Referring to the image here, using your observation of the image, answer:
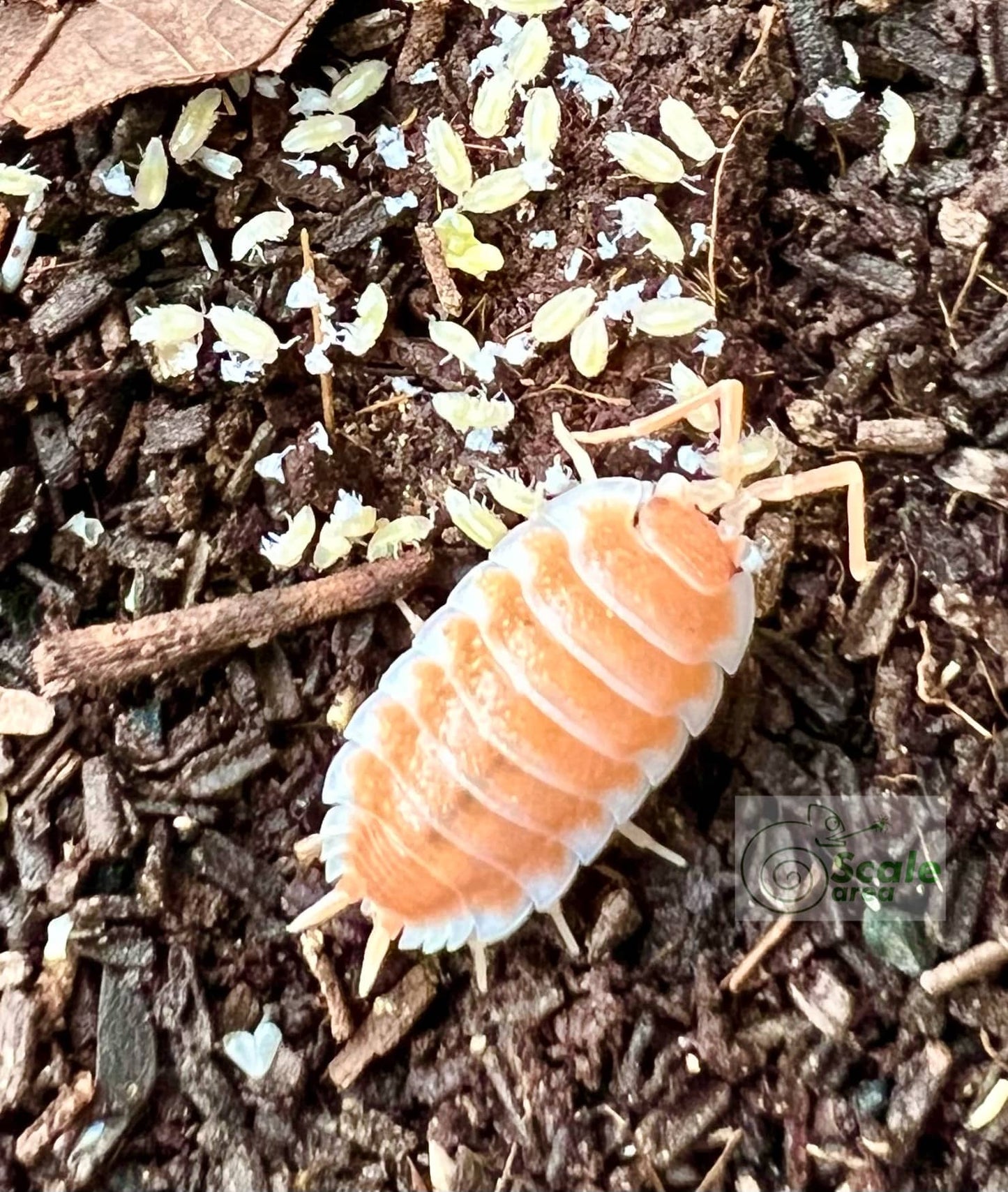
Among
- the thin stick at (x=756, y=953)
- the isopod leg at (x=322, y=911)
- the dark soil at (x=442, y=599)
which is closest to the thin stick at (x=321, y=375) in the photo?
the dark soil at (x=442, y=599)

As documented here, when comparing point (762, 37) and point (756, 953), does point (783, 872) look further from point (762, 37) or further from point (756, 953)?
point (762, 37)

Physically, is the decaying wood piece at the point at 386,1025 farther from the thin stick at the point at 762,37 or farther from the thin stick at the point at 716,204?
the thin stick at the point at 762,37

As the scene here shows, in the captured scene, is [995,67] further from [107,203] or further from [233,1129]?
[233,1129]

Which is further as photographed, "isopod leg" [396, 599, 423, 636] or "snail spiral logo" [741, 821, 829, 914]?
"isopod leg" [396, 599, 423, 636]

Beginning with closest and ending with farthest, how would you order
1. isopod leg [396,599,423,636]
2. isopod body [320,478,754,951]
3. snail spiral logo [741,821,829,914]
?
isopod body [320,478,754,951] < snail spiral logo [741,821,829,914] < isopod leg [396,599,423,636]

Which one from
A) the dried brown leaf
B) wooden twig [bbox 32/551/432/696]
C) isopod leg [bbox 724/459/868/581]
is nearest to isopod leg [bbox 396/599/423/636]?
wooden twig [bbox 32/551/432/696]

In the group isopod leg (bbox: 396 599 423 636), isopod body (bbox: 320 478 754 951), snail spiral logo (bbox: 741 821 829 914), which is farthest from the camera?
isopod leg (bbox: 396 599 423 636)

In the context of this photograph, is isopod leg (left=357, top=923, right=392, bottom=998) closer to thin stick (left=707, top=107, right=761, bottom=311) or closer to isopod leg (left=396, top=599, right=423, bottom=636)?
isopod leg (left=396, top=599, right=423, bottom=636)

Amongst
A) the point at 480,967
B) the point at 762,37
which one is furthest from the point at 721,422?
the point at 480,967
